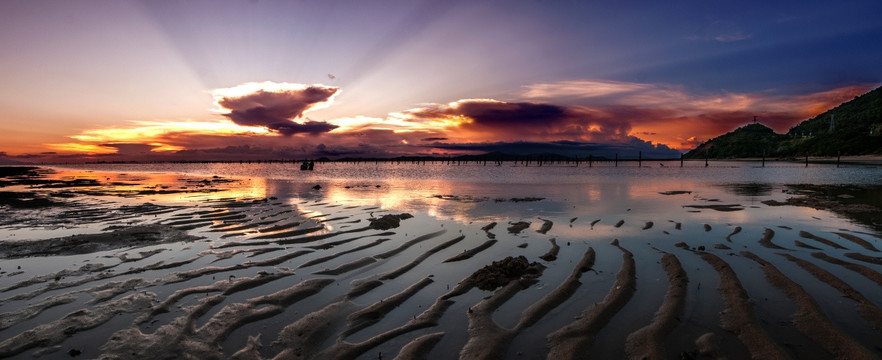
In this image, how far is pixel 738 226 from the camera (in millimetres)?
13617

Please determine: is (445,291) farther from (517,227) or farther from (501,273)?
(517,227)

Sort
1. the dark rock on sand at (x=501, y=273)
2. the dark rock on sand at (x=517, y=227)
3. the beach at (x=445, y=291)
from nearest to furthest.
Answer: the beach at (x=445, y=291), the dark rock on sand at (x=501, y=273), the dark rock on sand at (x=517, y=227)

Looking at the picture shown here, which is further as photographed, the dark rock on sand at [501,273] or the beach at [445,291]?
the dark rock on sand at [501,273]

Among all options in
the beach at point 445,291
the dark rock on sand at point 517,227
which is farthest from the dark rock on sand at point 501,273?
the dark rock on sand at point 517,227

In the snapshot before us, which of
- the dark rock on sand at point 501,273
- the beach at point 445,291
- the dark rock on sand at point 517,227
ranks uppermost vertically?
the dark rock on sand at point 501,273

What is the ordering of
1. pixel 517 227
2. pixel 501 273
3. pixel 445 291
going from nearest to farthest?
pixel 445 291 → pixel 501 273 → pixel 517 227

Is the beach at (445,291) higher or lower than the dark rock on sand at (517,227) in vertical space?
higher

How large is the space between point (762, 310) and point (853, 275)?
147 inches

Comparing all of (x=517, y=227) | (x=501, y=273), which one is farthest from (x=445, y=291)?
(x=517, y=227)

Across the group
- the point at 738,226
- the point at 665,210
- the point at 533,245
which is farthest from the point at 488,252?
the point at 665,210

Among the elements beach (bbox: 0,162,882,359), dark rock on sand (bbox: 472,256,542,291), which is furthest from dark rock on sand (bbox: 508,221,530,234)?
dark rock on sand (bbox: 472,256,542,291)

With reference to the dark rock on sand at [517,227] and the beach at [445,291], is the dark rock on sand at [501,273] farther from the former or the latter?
the dark rock on sand at [517,227]

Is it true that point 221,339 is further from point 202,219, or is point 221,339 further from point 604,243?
point 202,219

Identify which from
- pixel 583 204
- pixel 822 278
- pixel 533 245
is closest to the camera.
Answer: pixel 822 278
